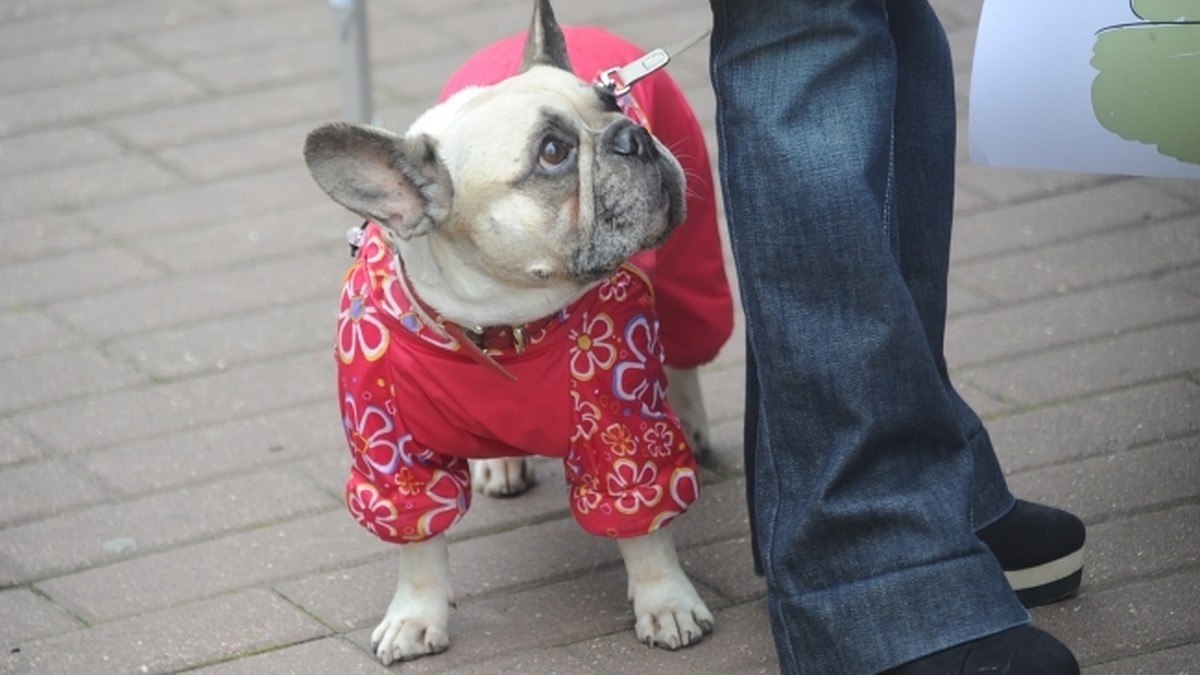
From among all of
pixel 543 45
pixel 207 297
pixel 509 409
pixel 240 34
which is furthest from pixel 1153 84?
pixel 240 34

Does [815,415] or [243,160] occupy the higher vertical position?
[815,415]

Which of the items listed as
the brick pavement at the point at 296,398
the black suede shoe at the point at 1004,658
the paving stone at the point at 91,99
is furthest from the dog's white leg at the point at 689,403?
the paving stone at the point at 91,99

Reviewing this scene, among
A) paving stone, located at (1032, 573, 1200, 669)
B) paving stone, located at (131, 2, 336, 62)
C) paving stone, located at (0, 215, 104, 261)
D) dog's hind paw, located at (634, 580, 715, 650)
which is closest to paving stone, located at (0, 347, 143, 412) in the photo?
paving stone, located at (0, 215, 104, 261)

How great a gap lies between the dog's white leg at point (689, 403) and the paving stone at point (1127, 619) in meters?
A: 0.88

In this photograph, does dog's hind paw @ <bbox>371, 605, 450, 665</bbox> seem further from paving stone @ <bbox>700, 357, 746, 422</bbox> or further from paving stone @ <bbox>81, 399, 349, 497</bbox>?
paving stone @ <bbox>700, 357, 746, 422</bbox>

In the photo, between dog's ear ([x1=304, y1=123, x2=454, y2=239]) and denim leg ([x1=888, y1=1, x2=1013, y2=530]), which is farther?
denim leg ([x1=888, y1=1, x2=1013, y2=530])

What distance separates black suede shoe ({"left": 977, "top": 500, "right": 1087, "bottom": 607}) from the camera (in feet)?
9.52

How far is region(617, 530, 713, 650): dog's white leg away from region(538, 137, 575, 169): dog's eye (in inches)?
26.2

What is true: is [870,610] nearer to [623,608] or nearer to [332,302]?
[623,608]

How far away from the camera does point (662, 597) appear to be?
301 centimetres

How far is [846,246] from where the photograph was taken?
2.52 metres

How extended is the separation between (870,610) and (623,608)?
684 mm

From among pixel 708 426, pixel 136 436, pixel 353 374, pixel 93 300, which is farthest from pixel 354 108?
pixel 353 374

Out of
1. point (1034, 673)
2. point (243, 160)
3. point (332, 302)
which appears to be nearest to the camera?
point (1034, 673)
